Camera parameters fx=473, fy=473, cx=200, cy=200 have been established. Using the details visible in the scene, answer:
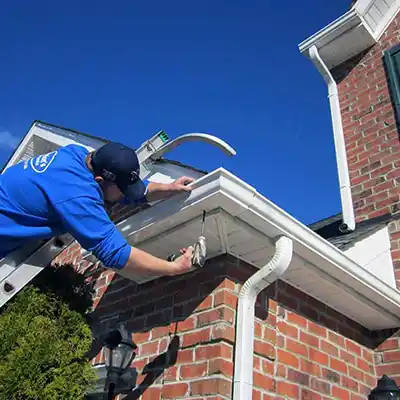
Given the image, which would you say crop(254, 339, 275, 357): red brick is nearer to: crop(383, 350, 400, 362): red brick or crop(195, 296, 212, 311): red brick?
crop(195, 296, 212, 311): red brick

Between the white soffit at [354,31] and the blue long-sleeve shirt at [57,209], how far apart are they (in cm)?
493

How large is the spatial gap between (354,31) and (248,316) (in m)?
4.78

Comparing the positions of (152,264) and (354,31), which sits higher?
(354,31)

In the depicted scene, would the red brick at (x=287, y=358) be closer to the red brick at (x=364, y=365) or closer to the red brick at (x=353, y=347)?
the red brick at (x=353, y=347)

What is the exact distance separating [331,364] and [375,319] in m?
0.66

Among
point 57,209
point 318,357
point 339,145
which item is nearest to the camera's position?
point 57,209

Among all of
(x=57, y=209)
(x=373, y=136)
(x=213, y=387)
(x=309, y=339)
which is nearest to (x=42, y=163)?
(x=57, y=209)

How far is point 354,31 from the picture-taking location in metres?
6.11

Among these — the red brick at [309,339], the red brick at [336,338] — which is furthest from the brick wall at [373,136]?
the red brick at [309,339]

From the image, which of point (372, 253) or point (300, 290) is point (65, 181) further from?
point (372, 253)

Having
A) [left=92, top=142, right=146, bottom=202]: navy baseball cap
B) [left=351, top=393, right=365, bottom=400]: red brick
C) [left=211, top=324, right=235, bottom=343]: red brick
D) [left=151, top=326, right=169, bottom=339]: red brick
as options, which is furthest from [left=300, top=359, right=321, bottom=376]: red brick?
[left=92, top=142, right=146, bottom=202]: navy baseball cap

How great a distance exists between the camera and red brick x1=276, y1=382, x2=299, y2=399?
283 cm

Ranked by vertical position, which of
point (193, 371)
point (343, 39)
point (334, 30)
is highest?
point (334, 30)

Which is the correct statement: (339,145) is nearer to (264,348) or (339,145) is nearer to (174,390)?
(264,348)
